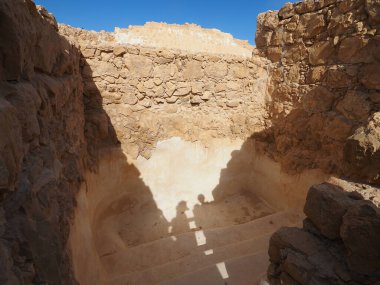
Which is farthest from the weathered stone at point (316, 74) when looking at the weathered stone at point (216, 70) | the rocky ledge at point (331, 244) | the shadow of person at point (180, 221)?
the shadow of person at point (180, 221)

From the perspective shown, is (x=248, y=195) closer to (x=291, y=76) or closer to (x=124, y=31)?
(x=291, y=76)

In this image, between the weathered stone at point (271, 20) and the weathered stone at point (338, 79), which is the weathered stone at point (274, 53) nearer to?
the weathered stone at point (271, 20)

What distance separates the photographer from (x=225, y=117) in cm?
510

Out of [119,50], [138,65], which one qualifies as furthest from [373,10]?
[119,50]

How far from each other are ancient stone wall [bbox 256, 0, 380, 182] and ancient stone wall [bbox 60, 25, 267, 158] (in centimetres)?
46

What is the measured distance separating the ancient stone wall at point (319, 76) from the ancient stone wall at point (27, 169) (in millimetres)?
3335

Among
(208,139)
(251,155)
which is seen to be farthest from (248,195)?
(208,139)

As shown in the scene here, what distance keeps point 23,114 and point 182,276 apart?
2600 millimetres

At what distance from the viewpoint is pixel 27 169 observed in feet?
4.26

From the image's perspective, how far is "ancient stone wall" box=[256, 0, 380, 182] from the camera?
3.40 metres

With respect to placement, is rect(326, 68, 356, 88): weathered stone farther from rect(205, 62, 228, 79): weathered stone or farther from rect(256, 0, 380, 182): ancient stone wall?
rect(205, 62, 228, 79): weathered stone

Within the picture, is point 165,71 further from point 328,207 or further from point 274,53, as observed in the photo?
point 328,207

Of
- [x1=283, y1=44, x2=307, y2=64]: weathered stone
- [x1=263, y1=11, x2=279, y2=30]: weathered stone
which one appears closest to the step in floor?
[x1=283, y1=44, x2=307, y2=64]: weathered stone

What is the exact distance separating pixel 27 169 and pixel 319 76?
4.26 meters
